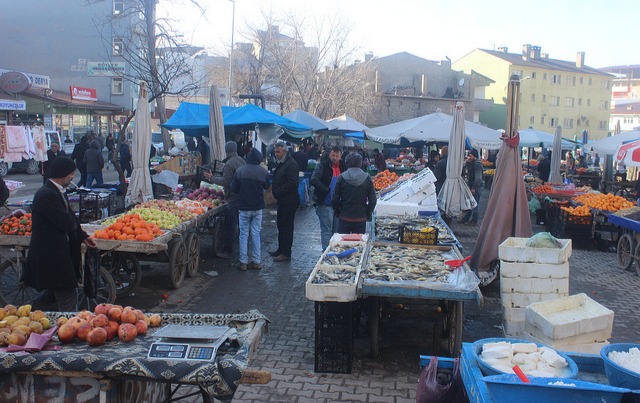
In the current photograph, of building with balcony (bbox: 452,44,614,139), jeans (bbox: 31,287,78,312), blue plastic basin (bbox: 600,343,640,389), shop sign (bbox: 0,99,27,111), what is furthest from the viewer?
building with balcony (bbox: 452,44,614,139)

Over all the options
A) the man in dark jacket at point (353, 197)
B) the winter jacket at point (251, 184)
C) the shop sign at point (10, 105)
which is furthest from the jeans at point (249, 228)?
the shop sign at point (10, 105)

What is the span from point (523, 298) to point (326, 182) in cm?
438

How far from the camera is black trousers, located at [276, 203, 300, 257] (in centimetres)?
988

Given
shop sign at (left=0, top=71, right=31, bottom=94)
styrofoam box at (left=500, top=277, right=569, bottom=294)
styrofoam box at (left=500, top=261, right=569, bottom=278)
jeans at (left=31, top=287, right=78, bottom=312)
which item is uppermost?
shop sign at (left=0, top=71, right=31, bottom=94)

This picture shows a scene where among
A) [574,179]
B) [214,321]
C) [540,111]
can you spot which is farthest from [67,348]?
[540,111]

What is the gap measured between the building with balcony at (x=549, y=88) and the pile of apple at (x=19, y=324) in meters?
64.9

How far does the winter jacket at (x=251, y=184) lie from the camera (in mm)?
9219

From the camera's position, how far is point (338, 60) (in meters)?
35.2

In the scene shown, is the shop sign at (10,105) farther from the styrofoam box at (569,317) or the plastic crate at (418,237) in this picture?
the styrofoam box at (569,317)

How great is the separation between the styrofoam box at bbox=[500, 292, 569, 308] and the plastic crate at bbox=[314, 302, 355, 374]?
1.90 metres

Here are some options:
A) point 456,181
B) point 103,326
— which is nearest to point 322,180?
point 456,181

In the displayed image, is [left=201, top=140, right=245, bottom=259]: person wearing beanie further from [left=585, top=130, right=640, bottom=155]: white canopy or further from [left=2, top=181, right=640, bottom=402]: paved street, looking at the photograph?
[left=585, top=130, right=640, bottom=155]: white canopy

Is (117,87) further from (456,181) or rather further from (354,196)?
(354,196)

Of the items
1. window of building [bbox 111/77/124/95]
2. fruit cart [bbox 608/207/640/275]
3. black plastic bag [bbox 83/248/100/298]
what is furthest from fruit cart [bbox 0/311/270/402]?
window of building [bbox 111/77/124/95]
